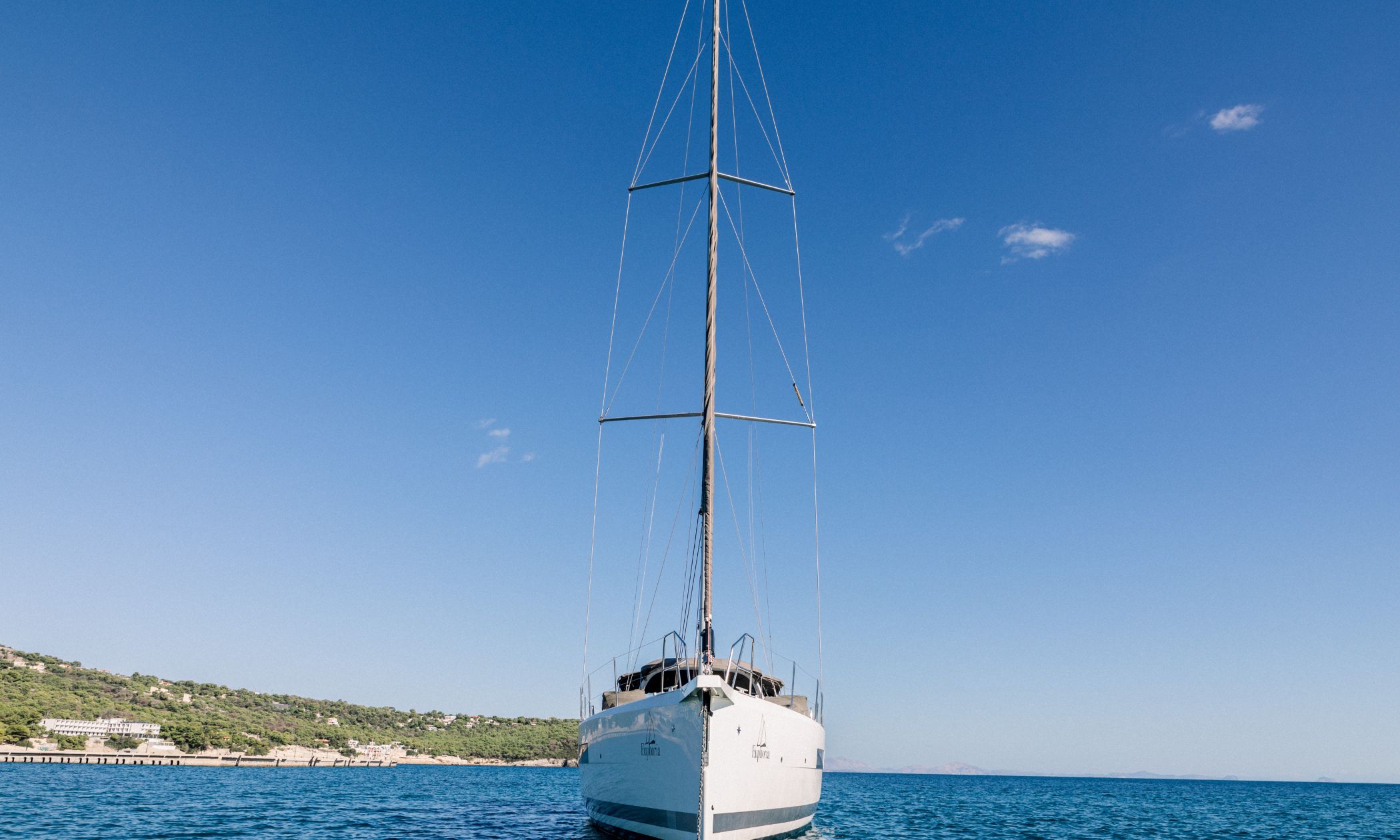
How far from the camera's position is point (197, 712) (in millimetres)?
139000

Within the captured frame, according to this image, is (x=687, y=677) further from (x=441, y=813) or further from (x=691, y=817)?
(x=441, y=813)

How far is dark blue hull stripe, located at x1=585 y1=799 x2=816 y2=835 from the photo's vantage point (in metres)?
19.9

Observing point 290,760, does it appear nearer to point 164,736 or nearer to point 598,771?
point 164,736

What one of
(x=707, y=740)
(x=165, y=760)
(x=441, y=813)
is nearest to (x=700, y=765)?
(x=707, y=740)

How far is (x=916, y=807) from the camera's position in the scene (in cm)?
6931

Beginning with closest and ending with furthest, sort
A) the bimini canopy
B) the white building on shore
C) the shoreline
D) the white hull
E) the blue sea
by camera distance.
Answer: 1. the white hull
2. the bimini canopy
3. the blue sea
4. the shoreline
5. the white building on shore

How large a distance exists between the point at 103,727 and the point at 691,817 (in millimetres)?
126403

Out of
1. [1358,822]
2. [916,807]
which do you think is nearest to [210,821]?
[916,807]

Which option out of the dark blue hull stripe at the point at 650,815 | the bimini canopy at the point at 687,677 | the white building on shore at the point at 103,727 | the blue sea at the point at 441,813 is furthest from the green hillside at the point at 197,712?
the dark blue hull stripe at the point at 650,815

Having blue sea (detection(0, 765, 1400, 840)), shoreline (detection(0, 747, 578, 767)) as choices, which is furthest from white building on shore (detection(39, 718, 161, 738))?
blue sea (detection(0, 765, 1400, 840))

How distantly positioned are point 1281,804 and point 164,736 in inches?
5569

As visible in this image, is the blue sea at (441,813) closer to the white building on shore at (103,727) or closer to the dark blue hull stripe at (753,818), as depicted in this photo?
the dark blue hull stripe at (753,818)

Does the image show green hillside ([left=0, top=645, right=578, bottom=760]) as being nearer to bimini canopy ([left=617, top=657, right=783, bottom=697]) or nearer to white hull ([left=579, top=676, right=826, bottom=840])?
bimini canopy ([left=617, top=657, right=783, bottom=697])

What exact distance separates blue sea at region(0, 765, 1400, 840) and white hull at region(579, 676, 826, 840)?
7.50 m
